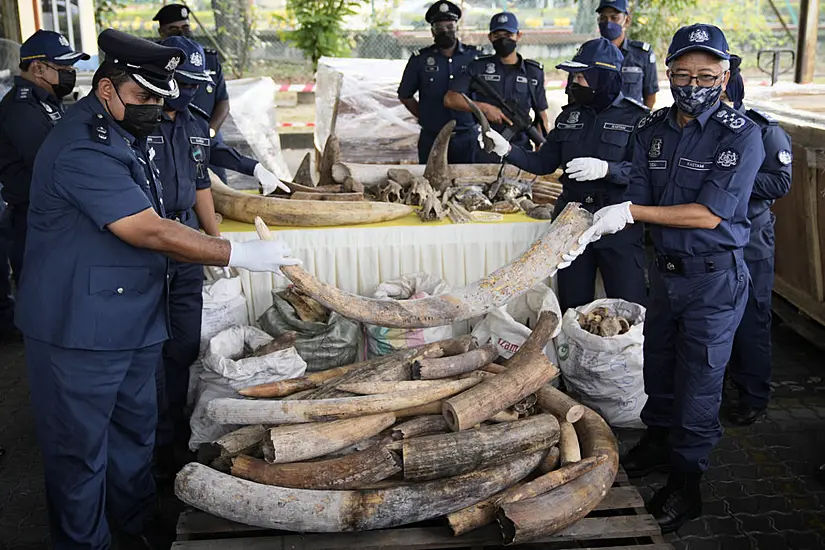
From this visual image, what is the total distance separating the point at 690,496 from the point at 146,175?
7.58 feet

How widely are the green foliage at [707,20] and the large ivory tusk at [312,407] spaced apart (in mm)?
8879

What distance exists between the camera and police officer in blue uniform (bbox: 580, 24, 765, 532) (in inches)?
109

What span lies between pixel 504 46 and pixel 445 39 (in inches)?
21.7

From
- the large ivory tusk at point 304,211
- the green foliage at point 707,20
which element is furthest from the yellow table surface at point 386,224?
the green foliage at point 707,20

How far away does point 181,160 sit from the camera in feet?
11.0

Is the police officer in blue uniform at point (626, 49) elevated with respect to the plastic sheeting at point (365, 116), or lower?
elevated

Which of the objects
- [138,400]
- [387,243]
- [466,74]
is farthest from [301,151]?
[138,400]

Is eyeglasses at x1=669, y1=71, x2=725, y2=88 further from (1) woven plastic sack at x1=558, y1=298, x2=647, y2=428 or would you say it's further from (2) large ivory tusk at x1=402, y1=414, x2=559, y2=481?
(2) large ivory tusk at x1=402, y1=414, x2=559, y2=481

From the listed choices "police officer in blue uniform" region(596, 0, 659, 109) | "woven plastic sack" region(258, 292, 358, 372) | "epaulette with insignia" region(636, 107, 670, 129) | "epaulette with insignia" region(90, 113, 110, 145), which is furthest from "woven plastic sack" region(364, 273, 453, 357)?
"police officer in blue uniform" region(596, 0, 659, 109)

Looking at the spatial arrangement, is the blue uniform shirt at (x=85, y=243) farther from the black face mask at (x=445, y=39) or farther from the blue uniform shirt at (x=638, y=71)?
the blue uniform shirt at (x=638, y=71)

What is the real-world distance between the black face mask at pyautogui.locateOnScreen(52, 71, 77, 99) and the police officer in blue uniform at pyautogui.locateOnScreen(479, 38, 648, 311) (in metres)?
2.34

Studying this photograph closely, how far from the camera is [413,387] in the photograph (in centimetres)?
297

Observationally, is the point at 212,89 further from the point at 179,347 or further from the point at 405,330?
the point at 405,330

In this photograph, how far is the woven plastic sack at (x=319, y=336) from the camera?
12.0 feet
